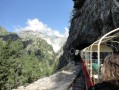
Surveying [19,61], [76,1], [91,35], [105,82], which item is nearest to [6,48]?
[19,61]

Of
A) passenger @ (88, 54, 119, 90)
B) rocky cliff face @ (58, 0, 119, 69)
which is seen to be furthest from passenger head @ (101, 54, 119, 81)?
rocky cliff face @ (58, 0, 119, 69)

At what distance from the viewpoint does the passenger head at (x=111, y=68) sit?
3.07 meters

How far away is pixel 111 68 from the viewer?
309cm

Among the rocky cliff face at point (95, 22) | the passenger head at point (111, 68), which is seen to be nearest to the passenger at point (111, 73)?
the passenger head at point (111, 68)

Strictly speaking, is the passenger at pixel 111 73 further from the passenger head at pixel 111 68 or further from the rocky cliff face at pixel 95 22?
the rocky cliff face at pixel 95 22

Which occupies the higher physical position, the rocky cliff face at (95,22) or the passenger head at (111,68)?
the rocky cliff face at (95,22)

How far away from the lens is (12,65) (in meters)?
60.8

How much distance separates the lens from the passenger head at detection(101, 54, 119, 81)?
3.07m

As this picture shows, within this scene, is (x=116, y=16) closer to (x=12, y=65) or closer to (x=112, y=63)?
(x=112, y=63)

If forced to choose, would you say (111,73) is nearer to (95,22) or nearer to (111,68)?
(111,68)

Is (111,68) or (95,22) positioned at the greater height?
(95,22)

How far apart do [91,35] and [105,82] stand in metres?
35.0

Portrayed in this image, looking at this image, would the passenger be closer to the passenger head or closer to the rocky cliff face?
the passenger head

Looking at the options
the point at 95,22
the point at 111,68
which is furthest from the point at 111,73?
the point at 95,22
